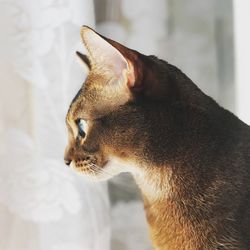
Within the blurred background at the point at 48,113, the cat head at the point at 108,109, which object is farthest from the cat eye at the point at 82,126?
the blurred background at the point at 48,113

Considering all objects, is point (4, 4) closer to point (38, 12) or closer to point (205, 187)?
point (38, 12)

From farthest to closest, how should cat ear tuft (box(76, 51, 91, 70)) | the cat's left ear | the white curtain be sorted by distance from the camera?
the white curtain → cat ear tuft (box(76, 51, 91, 70)) → the cat's left ear

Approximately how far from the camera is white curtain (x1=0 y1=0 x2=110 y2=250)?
97 cm

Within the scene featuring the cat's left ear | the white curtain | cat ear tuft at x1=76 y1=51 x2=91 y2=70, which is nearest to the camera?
the cat's left ear

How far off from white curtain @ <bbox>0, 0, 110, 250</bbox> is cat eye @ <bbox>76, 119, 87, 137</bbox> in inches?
6.3

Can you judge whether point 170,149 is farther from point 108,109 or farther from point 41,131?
point 41,131

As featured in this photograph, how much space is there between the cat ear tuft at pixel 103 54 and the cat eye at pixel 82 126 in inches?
3.1

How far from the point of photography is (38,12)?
3.14ft

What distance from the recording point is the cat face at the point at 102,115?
0.79m

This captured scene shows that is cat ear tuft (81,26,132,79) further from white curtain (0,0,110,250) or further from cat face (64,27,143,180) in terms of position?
white curtain (0,0,110,250)

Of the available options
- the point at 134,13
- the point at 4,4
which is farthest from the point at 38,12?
the point at 134,13

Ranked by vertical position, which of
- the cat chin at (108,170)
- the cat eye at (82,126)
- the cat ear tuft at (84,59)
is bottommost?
the cat chin at (108,170)

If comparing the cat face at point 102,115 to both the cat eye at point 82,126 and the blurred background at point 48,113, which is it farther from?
the blurred background at point 48,113

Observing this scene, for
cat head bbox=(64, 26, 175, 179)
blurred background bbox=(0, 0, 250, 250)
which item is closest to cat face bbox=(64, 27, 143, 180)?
cat head bbox=(64, 26, 175, 179)
